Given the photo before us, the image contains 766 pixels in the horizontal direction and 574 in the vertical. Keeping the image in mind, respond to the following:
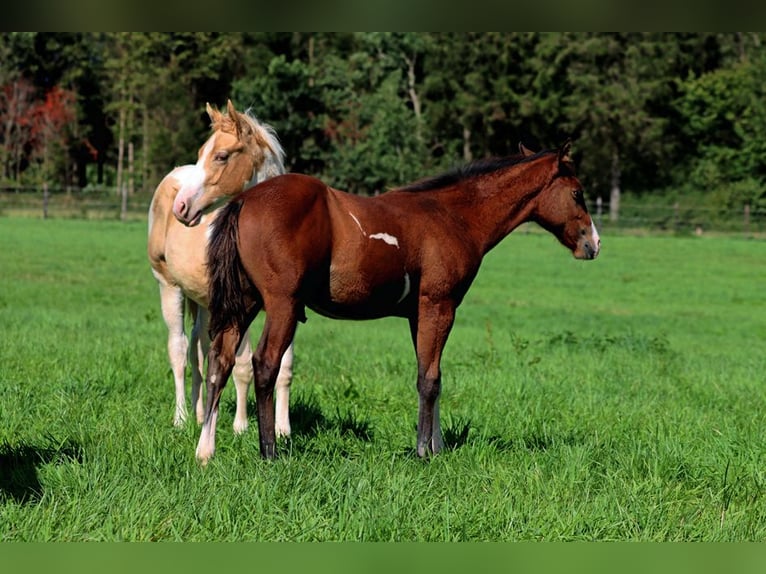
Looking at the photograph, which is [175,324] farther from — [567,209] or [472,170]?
[567,209]

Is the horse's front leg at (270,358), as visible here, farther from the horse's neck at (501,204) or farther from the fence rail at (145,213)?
the fence rail at (145,213)

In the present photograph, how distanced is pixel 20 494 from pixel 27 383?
3.56 meters

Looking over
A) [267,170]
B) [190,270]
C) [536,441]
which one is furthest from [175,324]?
[536,441]

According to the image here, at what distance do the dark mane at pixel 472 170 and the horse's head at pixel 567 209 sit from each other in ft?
0.56

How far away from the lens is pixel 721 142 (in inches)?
2176

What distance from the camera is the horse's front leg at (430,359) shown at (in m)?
5.82

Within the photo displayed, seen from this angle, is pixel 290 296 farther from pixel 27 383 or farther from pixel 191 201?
pixel 27 383

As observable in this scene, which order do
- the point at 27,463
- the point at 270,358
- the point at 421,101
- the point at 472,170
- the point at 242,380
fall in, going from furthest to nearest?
the point at 421,101, the point at 242,380, the point at 472,170, the point at 270,358, the point at 27,463

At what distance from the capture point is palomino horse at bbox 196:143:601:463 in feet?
17.2

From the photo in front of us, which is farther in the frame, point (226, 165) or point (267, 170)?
point (267, 170)

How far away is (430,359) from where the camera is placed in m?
5.93

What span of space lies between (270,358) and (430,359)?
1.12 meters

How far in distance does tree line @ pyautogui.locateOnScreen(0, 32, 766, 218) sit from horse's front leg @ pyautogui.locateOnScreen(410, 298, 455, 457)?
4087 centimetres

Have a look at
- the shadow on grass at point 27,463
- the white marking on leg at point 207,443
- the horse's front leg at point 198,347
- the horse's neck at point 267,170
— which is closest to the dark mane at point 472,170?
the horse's neck at point 267,170
